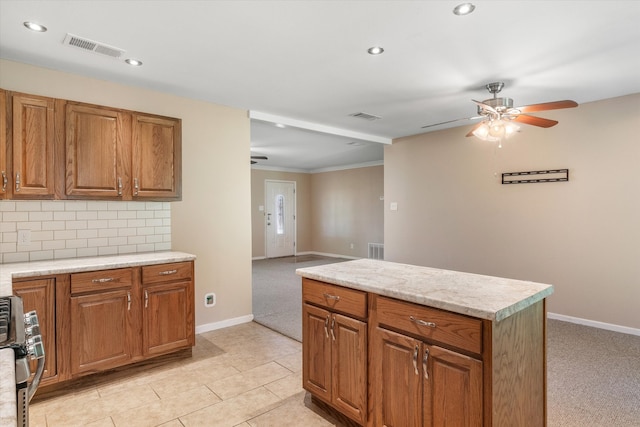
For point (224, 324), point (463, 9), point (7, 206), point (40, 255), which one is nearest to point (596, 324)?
point (463, 9)

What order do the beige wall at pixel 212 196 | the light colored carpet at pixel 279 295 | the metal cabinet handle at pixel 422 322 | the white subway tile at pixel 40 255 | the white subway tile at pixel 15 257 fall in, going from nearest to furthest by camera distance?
the metal cabinet handle at pixel 422 322 < the white subway tile at pixel 15 257 < the white subway tile at pixel 40 255 < the beige wall at pixel 212 196 < the light colored carpet at pixel 279 295

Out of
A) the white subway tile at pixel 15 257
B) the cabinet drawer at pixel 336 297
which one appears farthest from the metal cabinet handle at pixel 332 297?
the white subway tile at pixel 15 257

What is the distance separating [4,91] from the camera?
2.35 metres

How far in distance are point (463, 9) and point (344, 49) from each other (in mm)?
818

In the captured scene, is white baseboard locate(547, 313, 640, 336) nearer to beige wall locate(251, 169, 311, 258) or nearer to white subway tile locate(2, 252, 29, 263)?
white subway tile locate(2, 252, 29, 263)

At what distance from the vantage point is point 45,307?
2295 millimetres

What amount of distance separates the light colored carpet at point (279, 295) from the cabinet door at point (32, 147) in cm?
245

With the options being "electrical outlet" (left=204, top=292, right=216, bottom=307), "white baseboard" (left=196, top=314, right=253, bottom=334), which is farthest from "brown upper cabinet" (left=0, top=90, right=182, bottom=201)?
"white baseboard" (left=196, top=314, right=253, bottom=334)

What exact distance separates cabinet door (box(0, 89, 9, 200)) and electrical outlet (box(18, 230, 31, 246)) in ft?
1.40

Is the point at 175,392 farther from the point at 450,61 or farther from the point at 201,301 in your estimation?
the point at 450,61

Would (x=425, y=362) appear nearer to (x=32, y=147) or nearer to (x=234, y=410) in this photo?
(x=234, y=410)

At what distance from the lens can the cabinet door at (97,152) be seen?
2617mm

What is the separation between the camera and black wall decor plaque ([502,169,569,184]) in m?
3.90

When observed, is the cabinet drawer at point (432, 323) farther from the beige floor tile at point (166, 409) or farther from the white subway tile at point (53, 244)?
the white subway tile at point (53, 244)
